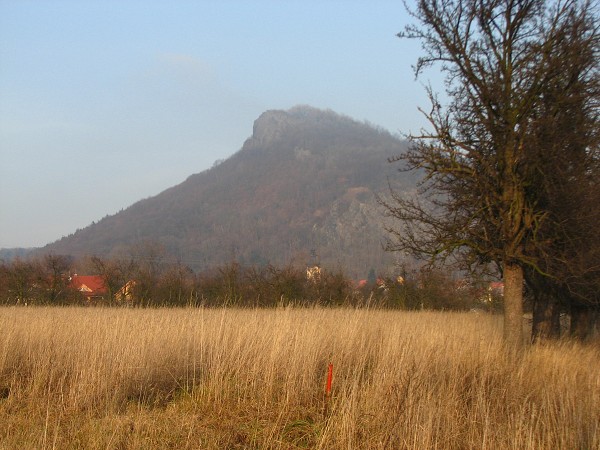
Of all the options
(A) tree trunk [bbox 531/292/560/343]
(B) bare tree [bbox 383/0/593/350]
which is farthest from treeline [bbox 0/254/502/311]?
(B) bare tree [bbox 383/0/593/350]

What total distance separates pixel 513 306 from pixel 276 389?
19.5 ft

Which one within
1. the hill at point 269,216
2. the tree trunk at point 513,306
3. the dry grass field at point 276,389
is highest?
the hill at point 269,216

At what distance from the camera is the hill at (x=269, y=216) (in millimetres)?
101312

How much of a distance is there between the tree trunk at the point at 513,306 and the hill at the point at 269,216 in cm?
6658

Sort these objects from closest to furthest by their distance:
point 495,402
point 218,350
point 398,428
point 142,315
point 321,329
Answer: point 398,428, point 495,402, point 218,350, point 321,329, point 142,315

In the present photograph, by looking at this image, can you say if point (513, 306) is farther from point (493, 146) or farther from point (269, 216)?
point (269, 216)

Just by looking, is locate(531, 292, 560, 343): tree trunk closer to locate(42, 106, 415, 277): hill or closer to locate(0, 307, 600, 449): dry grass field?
locate(0, 307, 600, 449): dry grass field

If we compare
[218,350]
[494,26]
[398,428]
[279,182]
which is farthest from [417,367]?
[279,182]

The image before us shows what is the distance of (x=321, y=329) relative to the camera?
8.02 meters

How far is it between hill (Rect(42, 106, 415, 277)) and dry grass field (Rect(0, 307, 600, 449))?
69432 millimetres

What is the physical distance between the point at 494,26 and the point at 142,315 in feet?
28.4

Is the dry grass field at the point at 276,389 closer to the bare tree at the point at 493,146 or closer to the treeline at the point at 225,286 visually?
the bare tree at the point at 493,146

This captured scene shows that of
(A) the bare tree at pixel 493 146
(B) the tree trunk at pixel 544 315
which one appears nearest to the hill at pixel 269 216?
(B) the tree trunk at pixel 544 315

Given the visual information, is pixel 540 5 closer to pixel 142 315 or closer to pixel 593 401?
pixel 593 401
